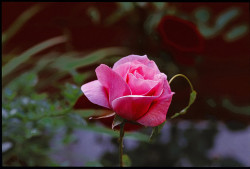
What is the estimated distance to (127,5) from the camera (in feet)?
2.23

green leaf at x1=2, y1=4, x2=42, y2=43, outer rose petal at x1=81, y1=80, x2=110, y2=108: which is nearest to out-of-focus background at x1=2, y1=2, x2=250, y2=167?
green leaf at x1=2, y1=4, x2=42, y2=43

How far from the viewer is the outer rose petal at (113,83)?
10.0 inches

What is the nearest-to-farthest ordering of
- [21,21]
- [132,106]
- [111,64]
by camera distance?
[132,106] < [111,64] < [21,21]

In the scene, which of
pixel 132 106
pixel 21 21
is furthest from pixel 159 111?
pixel 21 21

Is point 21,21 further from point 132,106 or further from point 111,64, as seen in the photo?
point 132,106

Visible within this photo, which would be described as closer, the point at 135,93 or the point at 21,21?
the point at 135,93

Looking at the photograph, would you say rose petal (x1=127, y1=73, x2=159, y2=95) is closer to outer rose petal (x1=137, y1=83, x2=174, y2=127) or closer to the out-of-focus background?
outer rose petal (x1=137, y1=83, x2=174, y2=127)

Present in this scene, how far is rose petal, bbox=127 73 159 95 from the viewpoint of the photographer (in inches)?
10.0

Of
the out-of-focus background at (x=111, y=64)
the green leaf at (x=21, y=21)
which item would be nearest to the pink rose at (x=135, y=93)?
the out-of-focus background at (x=111, y=64)

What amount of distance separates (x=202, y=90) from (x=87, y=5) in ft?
1.14

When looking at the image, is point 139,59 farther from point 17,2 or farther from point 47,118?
point 17,2

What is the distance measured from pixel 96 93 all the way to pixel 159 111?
0.05 meters

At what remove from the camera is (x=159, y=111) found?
0.83ft

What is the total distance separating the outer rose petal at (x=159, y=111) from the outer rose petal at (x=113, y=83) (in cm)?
2
